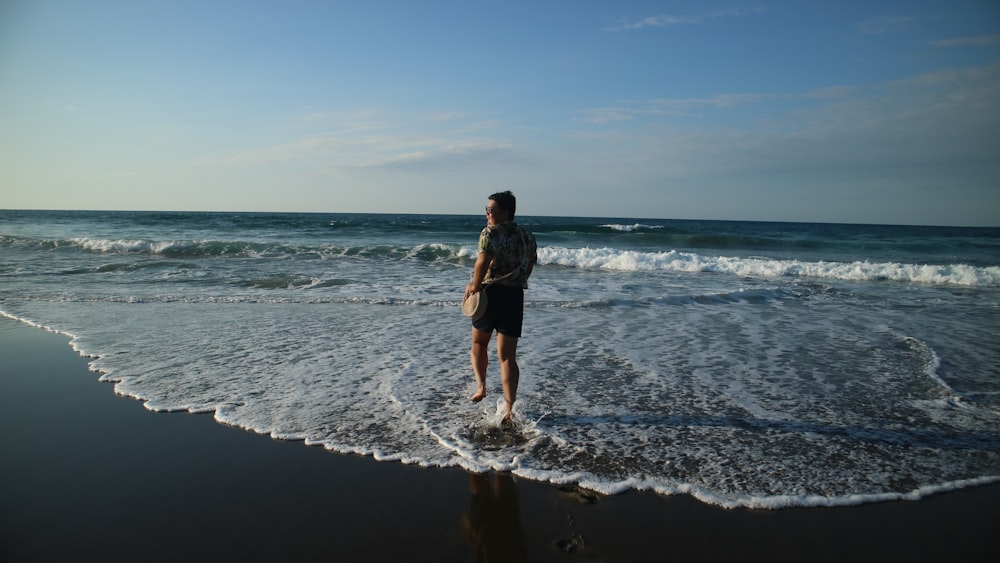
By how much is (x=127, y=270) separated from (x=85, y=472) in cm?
1366

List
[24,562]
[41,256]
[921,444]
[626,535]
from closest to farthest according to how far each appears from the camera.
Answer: [24,562] → [626,535] → [921,444] → [41,256]

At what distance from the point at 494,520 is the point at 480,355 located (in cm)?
156

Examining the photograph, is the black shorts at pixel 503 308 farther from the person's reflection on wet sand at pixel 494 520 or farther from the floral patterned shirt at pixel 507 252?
the person's reflection on wet sand at pixel 494 520

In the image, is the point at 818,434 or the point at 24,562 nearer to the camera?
the point at 24,562

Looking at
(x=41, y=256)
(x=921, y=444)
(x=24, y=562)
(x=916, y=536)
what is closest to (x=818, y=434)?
(x=921, y=444)

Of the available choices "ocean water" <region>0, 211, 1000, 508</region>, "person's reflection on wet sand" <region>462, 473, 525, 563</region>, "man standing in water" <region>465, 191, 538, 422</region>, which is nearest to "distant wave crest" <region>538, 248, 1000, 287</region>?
"ocean water" <region>0, 211, 1000, 508</region>

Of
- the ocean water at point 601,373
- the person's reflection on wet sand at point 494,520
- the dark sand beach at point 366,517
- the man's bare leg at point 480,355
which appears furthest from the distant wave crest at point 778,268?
the person's reflection on wet sand at point 494,520

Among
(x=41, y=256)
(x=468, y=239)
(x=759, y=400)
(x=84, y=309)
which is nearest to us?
(x=759, y=400)

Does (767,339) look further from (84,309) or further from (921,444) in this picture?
(84,309)

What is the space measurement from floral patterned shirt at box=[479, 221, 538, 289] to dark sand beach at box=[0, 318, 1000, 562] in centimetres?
145

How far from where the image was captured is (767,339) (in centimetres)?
764

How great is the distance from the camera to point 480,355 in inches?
169

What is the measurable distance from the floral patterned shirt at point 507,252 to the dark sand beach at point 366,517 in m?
1.45

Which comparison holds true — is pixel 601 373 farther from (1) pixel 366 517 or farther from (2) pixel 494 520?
(1) pixel 366 517
